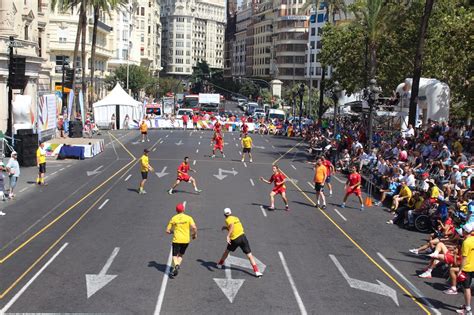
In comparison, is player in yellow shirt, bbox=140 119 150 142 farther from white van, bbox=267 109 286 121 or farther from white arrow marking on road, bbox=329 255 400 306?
white arrow marking on road, bbox=329 255 400 306

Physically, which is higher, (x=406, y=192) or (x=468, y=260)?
(x=468, y=260)

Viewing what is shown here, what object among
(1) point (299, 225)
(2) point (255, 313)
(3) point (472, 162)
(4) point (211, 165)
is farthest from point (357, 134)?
(2) point (255, 313)

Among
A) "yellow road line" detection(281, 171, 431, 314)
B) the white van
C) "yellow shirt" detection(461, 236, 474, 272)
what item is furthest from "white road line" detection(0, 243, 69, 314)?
the white van

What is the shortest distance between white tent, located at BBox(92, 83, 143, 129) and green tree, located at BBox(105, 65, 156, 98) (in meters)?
28.6

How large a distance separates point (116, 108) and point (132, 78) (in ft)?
123

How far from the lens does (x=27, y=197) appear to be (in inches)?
1025

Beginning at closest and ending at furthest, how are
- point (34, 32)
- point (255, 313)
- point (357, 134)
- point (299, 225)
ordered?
point (255, 313), point (299, 225), point (357, 134), point (34, 32)

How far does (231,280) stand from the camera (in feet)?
50.3

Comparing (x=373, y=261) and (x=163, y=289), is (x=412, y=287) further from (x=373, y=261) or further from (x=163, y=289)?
(x=163, y=289)

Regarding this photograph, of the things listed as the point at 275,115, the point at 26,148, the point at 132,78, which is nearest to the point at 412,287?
the point at 26,148

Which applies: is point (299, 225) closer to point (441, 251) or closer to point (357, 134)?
point (441, 251)

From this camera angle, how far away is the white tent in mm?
63062

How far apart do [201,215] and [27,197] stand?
752 centimetres

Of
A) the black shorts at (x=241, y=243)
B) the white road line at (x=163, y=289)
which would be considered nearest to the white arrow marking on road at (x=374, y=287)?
the black shorts at (x=241, y=243)
